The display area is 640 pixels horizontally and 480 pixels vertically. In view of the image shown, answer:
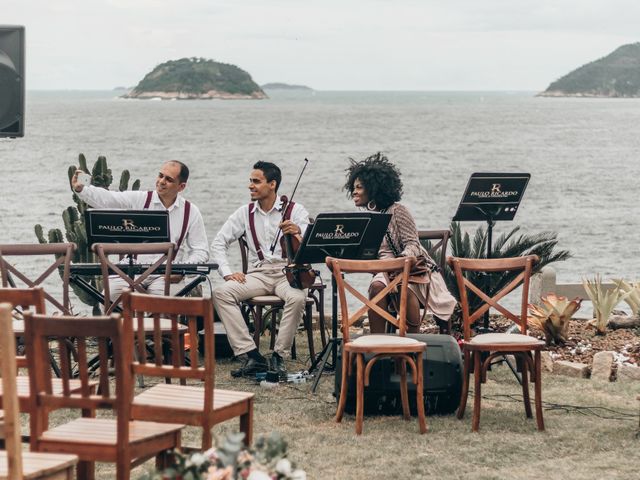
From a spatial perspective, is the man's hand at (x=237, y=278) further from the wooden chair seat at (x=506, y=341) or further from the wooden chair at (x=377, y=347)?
the wooden chair seat at (x=506, y=341)

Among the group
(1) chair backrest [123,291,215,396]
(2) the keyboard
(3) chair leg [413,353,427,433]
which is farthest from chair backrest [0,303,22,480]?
(2) the keyboard

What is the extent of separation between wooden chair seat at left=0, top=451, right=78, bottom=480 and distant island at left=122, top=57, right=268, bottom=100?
454 feet

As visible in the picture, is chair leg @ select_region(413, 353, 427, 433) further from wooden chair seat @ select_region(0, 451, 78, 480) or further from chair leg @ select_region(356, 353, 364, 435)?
wooden chair seat @ select_region(0, 451, 78, 480)

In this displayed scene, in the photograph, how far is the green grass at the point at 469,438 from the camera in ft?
20.1

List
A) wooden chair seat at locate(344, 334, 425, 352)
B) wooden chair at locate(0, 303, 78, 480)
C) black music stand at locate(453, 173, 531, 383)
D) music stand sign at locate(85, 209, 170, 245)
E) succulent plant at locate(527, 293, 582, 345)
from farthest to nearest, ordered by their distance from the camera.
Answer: succulent plant at locate(527, 293, 582, 345) < black music stand at locate(453, 173, 531, 383) < music stand sign at locate(85, 209, 170, 245) < wooden chair seat at locate(344, 334, 425, 352) < wooden chair at locate(0, 303, 78, 480)

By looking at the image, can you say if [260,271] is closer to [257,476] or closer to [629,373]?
[629,373]

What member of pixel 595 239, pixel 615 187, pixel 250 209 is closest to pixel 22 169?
pixel 615 187

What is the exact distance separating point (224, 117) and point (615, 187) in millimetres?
61799

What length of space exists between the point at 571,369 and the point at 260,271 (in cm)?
220

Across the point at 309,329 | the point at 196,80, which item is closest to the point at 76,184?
the point at 309,329

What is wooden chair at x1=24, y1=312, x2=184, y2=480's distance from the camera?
15.4ft

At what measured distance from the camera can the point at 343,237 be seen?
770cm

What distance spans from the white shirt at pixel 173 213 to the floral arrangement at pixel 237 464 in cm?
496

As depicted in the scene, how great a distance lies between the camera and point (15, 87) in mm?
7211
